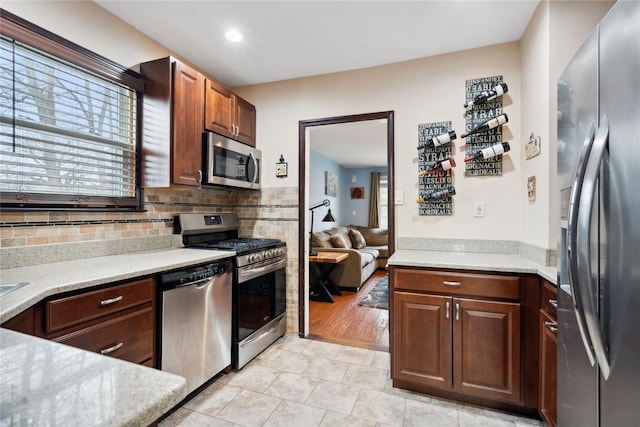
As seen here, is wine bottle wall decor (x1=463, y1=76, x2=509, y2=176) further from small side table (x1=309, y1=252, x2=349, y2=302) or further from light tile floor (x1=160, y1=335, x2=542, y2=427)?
small side table (x1=309, y1=252, x2=349, y2=302)

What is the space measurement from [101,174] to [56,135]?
0.32 meters

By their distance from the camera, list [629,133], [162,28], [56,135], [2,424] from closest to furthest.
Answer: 1. [2,424]
2. [629,133]
3. [56,135]
4. [162,28]

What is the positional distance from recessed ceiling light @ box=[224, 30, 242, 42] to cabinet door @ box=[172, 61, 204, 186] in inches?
13.9

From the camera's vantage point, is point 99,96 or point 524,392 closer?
point 524,392

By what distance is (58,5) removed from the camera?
1.76m

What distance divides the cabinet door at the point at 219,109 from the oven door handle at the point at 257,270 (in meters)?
1.13

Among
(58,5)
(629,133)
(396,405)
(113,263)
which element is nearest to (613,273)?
(629,133)

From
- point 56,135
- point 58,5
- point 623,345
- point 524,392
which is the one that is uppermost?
point 58,5

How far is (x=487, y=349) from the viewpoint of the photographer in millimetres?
1833

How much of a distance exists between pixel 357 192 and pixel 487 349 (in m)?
5.96

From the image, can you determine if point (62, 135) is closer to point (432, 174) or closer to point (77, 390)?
point (77, 390)

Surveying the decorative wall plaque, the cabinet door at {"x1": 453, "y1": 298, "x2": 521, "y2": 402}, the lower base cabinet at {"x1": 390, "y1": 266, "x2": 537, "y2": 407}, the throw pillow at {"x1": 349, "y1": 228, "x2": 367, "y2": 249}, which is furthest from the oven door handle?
the throw pillow at {"x1": 349, "y1": 228, "x2": 367, "y2": 249}

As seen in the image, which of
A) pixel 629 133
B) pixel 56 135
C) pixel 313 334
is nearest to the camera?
pixel 629 133

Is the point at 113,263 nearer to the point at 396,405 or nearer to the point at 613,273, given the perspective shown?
the point at 396,405
